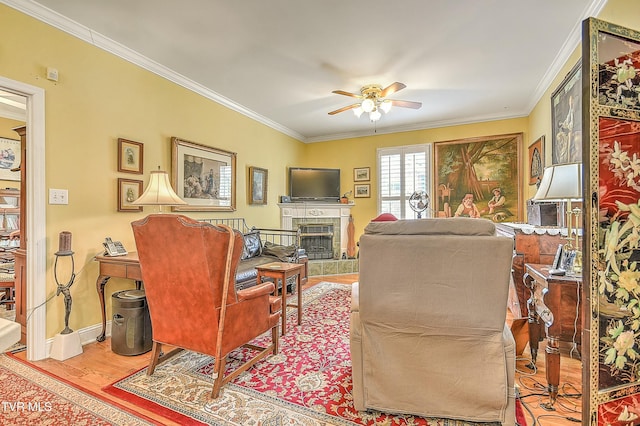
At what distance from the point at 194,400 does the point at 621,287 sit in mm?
2356

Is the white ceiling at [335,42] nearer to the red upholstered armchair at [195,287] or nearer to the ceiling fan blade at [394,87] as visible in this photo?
the ceiling fan blade at [394,87]

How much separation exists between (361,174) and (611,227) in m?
4.89

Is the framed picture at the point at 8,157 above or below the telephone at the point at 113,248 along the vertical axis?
above

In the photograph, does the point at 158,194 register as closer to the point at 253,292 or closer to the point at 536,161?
the point at 253,292

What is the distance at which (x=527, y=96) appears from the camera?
4.30 metres

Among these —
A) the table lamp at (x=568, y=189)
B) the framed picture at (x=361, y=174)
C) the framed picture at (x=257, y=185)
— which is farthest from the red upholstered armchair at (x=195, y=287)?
the framed picture at (x=361, y=174)

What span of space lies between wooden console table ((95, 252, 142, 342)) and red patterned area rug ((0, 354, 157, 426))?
2.10 feet

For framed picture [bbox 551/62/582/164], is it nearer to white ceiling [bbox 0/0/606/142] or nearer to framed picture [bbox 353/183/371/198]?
white ceiling [bbox 0/0/606/142]

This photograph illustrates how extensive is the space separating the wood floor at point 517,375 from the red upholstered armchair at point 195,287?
1.41 ft

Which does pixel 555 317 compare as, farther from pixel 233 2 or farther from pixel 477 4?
pixel 233 2

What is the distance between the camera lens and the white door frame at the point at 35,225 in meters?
2.33

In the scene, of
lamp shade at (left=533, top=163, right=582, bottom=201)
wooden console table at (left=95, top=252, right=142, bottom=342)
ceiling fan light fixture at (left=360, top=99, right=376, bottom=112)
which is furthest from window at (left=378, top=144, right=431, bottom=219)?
wooden console table at (left=95, top=252, right=142, bottom=342)

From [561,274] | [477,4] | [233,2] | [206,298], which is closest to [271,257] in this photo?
[206,298]

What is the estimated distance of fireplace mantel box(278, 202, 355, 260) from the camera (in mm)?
5945
